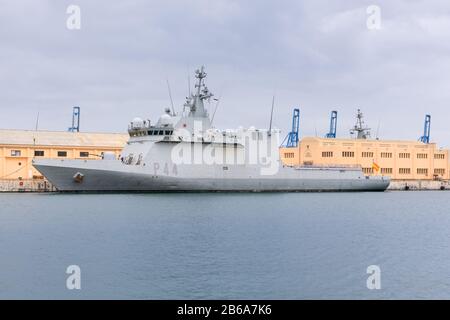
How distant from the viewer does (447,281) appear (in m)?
15.4

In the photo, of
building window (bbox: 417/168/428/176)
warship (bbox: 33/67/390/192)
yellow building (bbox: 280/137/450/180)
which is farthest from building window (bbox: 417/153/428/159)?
warship (bbox: 33/67/390/192)

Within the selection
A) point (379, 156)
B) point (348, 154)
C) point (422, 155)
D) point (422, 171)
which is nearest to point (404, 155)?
point (422, 155)

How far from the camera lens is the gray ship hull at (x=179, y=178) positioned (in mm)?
39219

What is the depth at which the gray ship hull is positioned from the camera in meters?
39.2

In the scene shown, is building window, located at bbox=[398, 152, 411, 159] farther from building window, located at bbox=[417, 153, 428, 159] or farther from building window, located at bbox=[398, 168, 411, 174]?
building window, located at bbox=[417, 153, 428, 159]

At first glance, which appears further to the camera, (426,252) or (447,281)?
(426,252)

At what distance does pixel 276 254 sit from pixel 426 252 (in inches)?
222

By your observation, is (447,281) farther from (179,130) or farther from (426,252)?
(179,130)

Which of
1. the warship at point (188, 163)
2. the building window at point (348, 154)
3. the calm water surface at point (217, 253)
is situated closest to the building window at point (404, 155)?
the building window at point (348, 154)

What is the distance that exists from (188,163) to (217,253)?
25.0m

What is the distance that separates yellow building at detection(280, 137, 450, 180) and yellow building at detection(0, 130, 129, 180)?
22222 mm

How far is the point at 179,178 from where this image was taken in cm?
4206
